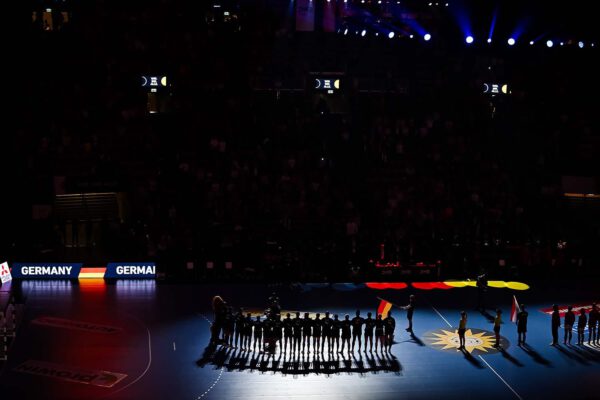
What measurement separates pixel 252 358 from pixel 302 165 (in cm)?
1541

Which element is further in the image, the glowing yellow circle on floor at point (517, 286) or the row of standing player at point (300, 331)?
the glowing yellow circle on floor at point (517, 286)

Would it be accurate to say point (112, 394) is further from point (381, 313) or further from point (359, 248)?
point (359, 248)

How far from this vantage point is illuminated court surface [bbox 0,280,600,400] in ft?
64.8

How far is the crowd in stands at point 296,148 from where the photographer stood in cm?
3331

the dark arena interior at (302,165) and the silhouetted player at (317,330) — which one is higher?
the dark arena interior at (302,165)

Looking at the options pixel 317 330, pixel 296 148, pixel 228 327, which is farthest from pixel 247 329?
pixel 296 148

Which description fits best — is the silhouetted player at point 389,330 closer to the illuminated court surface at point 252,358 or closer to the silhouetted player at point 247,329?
the illuminated court surface at point 252,358

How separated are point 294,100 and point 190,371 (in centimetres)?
1980

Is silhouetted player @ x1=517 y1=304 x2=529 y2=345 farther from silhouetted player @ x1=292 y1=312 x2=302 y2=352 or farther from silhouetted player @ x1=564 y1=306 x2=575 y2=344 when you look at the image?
silhouetted player @ x1=292 y1=312 x2=302 y2=352

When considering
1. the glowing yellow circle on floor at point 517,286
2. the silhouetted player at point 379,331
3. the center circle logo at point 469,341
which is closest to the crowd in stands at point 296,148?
the glowing yellow circle on floor at point 517,286

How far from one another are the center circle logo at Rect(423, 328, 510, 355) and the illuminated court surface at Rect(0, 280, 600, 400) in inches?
2.5

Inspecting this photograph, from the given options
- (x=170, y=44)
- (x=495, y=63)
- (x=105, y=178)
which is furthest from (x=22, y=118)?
(x=495, y=63)

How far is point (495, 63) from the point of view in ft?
129

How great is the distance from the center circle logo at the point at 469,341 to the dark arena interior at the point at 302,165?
0.13 metres
